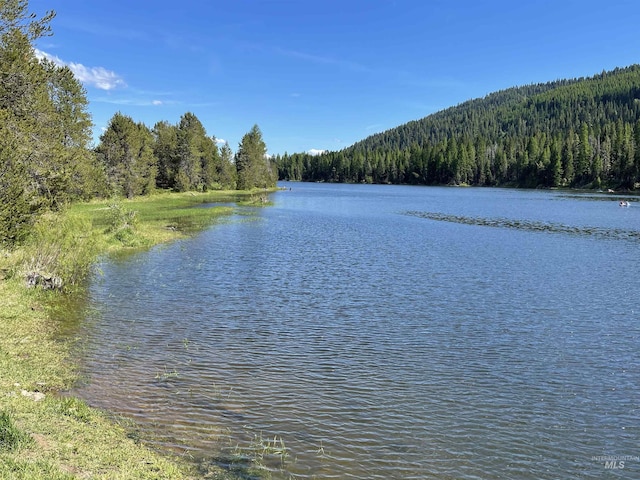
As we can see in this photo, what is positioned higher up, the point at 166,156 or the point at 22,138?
the point at 166,156

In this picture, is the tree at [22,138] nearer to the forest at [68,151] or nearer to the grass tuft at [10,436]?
the forest at [68,151]

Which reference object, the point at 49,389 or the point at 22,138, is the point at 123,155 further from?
the point at 49,389

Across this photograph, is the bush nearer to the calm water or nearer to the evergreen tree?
the calm water

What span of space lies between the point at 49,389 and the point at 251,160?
119457 millimetres

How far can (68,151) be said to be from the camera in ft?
141

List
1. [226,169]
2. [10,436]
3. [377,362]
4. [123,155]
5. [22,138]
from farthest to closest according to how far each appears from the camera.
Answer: [226,169] → [123,155] → [22,138] → [377,362] → [10,436]

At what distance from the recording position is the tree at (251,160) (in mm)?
126375

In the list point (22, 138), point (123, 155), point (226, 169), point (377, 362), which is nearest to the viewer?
point (377, 362)

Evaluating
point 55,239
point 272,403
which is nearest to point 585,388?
point 272,403

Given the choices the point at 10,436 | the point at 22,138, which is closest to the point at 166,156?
the point at 22,138

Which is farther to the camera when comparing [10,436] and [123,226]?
[123,226]

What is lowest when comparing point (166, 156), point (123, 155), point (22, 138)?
point (22, 138)

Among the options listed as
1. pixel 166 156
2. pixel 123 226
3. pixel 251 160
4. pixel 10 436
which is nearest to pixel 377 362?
pixel 10 436

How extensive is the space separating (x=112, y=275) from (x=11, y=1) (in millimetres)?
14737
